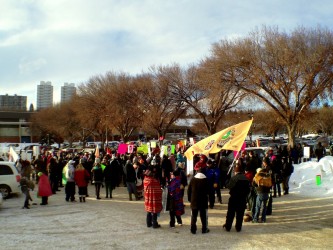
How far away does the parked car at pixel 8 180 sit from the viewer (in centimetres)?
1510

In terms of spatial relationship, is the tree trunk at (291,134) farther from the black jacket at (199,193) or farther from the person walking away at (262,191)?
the black jacket at (199,193)

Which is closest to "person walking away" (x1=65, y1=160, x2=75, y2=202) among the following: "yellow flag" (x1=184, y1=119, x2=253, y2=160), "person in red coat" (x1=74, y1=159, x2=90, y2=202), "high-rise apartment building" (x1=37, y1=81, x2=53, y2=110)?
"person in red coat" (x1=74, y1=159, x2=90, y2=202)

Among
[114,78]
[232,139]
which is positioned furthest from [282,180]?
[114,78]

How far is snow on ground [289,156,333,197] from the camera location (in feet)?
48.2

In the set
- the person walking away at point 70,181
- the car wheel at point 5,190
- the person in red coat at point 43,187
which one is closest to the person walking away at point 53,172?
the car wheel at point 5,190

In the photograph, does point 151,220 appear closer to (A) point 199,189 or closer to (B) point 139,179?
(A) point 199,189

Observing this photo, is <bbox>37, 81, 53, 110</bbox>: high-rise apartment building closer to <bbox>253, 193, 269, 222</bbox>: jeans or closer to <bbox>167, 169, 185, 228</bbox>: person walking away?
<bbox>167, 169, 185, 228</bbox>: person walking away

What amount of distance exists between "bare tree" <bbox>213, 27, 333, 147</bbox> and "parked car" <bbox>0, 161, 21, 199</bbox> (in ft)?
70.7

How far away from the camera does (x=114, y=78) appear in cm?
4819

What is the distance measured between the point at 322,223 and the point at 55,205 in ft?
28.8

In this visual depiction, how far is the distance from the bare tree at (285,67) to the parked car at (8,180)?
70.7ft

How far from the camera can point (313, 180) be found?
16.2m

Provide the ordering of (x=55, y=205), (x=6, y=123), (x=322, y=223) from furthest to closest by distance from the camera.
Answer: (x=6, y=123)
(x=55, y=205)
(x=322, y=223)

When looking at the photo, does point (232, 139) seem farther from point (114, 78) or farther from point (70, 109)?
point (70, 109)
